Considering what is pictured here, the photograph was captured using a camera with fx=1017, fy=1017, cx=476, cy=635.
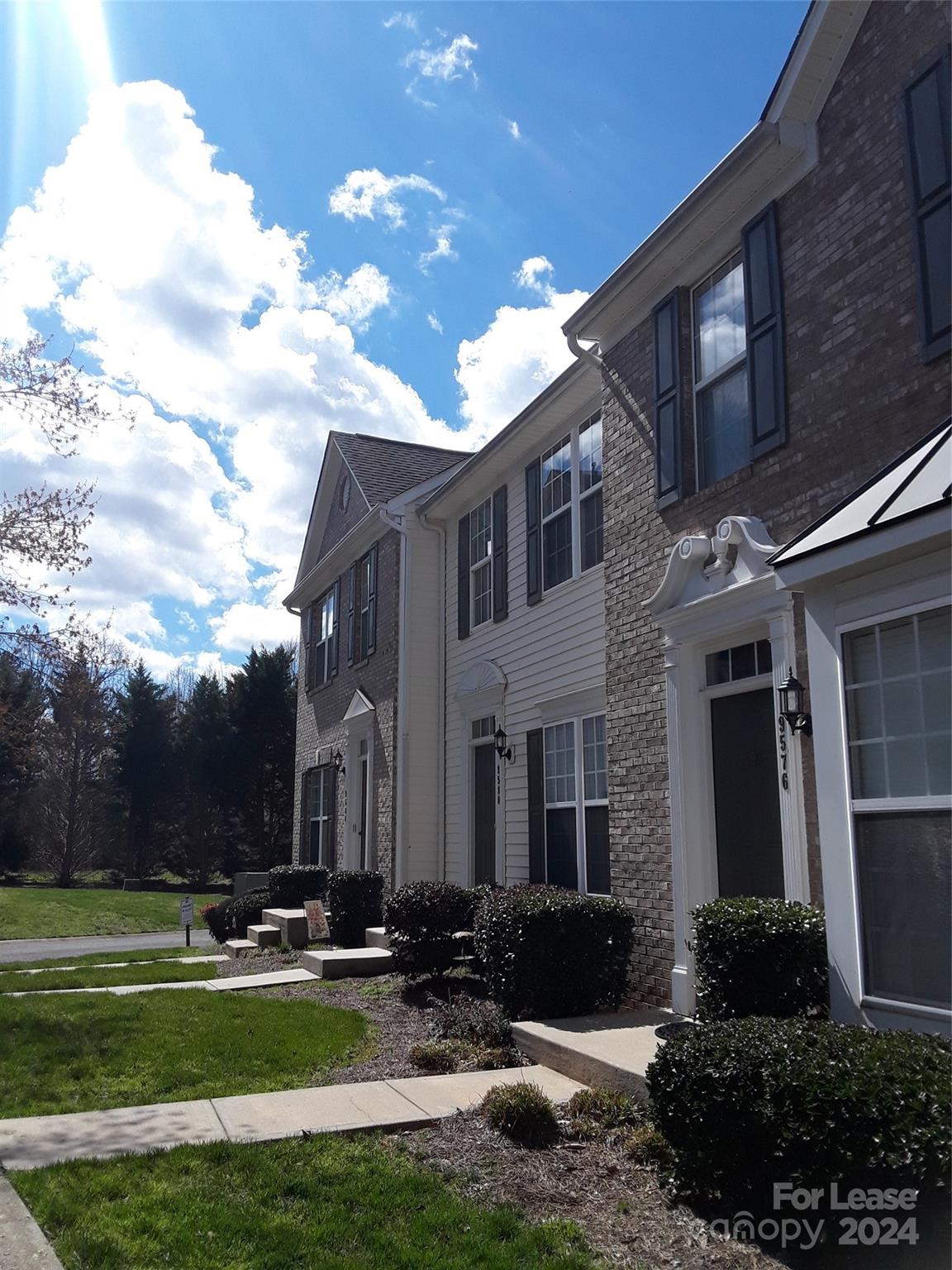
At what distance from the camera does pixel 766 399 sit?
7207 mm

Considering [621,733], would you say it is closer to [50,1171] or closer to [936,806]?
[936,806]

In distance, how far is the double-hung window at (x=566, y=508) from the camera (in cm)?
1059

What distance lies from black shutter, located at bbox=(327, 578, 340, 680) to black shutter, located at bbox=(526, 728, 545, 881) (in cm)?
770

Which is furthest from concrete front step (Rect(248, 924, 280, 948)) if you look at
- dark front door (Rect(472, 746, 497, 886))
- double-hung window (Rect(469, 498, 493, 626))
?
double-hung window (Rect(469, 498, 493, 626))

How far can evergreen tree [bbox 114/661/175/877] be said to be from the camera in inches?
1460

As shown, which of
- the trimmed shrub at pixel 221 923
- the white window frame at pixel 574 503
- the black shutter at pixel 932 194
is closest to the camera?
the black shutter at pixel 932 194

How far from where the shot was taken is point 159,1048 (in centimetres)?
743

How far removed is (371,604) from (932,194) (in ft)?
38.1

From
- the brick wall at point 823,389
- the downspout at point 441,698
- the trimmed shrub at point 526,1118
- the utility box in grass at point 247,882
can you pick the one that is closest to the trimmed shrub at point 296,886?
the downspout at point 441,698

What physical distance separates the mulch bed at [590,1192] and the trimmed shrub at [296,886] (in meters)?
11.3

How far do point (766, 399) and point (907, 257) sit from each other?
136cm

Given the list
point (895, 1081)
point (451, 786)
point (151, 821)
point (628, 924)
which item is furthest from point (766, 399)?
point (151, 821)

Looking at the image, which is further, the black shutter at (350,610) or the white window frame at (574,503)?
the black shutter at (350,610)

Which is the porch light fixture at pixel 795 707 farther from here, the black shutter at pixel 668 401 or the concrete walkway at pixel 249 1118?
the concrete walkway at pixel 249 1118
